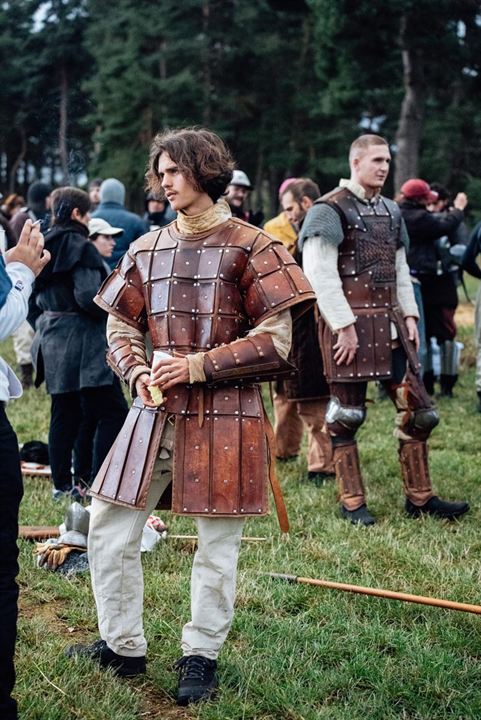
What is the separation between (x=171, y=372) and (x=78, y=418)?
2755 mm

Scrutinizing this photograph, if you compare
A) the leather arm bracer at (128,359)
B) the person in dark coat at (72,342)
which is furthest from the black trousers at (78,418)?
the leather arm bracer at (128,359)

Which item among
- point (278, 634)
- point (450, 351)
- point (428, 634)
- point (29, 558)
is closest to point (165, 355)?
point (278, 634)

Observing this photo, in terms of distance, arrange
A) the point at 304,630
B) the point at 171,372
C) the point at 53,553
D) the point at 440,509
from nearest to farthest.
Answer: the point at 171,372, the point at 304,630, the point at 53,553, the point at 440,509

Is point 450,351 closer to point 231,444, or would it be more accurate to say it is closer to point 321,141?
point 231,444

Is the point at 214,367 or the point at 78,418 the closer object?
the point at 214,367

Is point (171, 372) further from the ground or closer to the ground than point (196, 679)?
further from the ground

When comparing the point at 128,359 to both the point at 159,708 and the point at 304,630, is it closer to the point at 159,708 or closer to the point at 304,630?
the point at 159,708

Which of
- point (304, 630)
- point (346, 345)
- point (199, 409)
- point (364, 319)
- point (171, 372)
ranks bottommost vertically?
point (304, 630)

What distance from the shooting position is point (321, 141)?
92.0ft

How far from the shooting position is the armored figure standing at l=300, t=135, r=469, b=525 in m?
5.12

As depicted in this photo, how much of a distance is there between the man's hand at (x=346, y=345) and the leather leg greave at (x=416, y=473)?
641 mm

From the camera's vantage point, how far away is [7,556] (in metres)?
2.76

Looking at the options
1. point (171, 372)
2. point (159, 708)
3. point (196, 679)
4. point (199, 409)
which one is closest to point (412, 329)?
point (199, 409)

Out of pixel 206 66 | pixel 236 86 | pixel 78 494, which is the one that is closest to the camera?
pixel 78 494
